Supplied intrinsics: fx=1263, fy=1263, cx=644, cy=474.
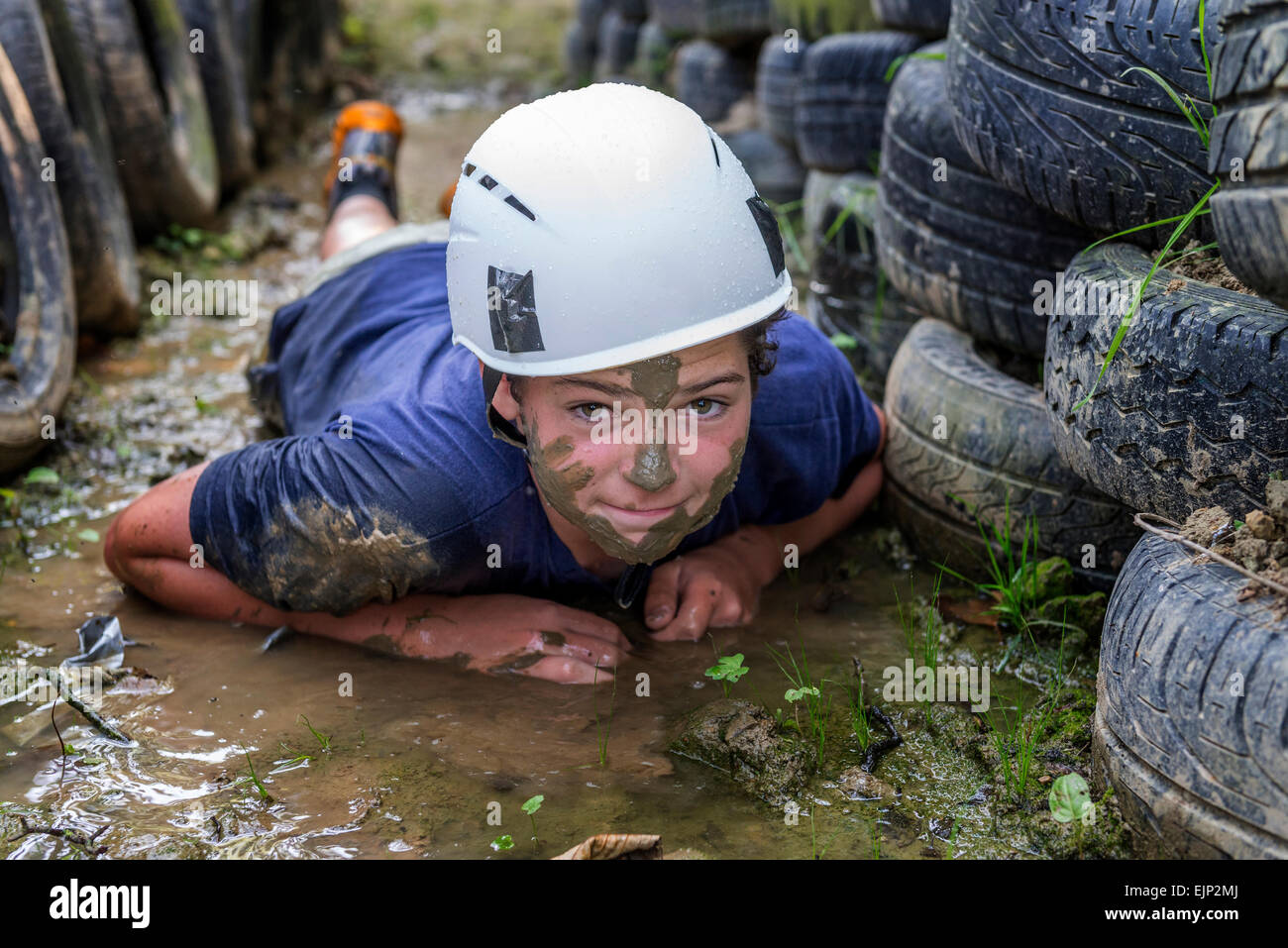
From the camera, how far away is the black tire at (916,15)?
13.1 feet

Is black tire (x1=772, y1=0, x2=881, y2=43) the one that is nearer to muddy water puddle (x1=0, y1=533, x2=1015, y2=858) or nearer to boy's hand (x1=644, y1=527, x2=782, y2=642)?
boy's hand (x1=644, y1=527, x2=782, y2=642)

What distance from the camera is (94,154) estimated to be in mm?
4441

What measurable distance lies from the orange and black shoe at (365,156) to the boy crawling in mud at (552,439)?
49.1 inches

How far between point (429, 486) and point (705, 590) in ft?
2.36

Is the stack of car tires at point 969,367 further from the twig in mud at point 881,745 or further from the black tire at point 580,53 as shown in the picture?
the black tire at point 580,53

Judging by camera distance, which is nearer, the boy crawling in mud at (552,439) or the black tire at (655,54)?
the boy crawling in mud at (552,439)

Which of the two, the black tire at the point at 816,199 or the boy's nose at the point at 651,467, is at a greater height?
the boy's nose at the point at 651,467

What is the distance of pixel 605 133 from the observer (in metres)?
2.38

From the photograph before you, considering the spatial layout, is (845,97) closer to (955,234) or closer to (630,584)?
(955,234)

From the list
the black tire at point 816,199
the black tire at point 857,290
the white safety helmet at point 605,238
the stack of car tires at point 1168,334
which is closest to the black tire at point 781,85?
the black tire at point 816,199

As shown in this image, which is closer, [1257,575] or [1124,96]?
[1257,575]
